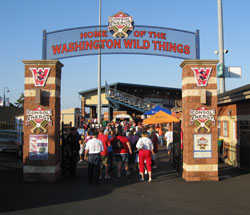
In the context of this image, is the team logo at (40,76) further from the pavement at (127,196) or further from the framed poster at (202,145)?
the framed poster at (202,145)

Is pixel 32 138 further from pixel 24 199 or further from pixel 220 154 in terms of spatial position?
pixel 220 154

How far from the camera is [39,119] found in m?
10.2

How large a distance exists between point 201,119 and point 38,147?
226 inches

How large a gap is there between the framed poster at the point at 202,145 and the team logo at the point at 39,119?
5.13 metres

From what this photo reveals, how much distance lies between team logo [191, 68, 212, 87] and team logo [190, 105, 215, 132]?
33.8 inches

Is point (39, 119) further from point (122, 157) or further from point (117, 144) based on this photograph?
point (122, 157)

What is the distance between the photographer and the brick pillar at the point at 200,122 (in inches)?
397

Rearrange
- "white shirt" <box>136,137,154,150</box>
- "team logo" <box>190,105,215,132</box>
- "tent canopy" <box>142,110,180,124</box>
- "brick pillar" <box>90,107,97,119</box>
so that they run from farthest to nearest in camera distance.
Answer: "brick pillar" <box>90,107,97,119</box>
"tent canopy" <box>142,110,180,124</box>
"team logo" <box>190,105,215,132</box>
"white shirt" <box>136,137,154,150</box>

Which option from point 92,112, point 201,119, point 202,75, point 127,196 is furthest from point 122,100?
point 127,196

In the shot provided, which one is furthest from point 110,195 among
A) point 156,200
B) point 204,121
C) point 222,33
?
point 222,33

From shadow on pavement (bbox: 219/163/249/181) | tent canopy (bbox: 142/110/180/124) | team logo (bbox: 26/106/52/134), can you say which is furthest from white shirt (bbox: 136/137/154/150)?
tent canopy (bbox: 142/110/180/124)

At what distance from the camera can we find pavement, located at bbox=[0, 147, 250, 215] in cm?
667

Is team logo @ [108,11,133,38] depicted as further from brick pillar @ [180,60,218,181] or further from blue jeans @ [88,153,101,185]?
blue jeans @ [88,153,101,185]

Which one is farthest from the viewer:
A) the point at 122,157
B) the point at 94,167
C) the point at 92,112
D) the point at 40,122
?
the point at 92,112
